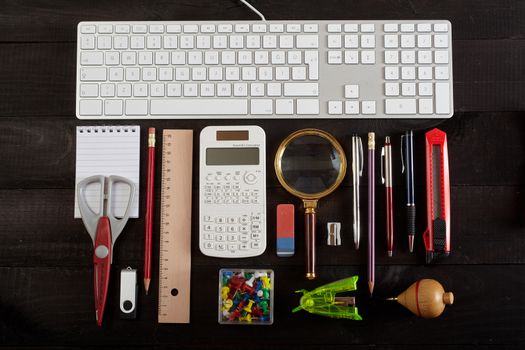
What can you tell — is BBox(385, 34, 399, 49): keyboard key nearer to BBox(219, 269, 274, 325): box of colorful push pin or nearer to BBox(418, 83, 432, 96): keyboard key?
BBox(418, 83, 432, 96): keyboard key

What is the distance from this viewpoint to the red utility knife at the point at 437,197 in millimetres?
874

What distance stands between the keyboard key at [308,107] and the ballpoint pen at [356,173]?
92mm

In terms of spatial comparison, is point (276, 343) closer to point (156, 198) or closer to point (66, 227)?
point (156, 198)

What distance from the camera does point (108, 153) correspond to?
93 centimetres

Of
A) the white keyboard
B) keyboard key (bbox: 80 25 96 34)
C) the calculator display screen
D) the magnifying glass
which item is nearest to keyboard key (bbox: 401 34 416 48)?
the white keyboard

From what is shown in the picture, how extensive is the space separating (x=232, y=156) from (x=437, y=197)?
1.29ft

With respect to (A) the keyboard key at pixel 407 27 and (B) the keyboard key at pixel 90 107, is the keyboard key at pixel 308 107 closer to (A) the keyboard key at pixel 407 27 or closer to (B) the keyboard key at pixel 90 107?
(A) the keyboard key at pixel 407 27

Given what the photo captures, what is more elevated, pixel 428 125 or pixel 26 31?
pixel 26 31

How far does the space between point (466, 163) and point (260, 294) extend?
0.47 m

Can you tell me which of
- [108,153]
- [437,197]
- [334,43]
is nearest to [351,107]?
[334,43]

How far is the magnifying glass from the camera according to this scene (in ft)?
→ 2.93

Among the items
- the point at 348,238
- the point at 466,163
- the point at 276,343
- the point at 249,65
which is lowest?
the point at 276,343

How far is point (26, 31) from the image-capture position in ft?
3.18

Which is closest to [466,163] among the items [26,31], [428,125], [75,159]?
[428,125]
